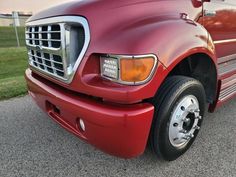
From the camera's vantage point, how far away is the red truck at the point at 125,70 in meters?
1.88

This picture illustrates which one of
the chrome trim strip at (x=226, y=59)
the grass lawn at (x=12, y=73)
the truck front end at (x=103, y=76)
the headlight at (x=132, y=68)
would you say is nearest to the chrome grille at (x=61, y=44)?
the truck front end at (x=103, y=76)

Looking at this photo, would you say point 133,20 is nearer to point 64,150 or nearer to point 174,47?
point 174,47

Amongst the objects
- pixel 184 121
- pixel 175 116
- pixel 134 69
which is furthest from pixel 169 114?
pixel 134 69

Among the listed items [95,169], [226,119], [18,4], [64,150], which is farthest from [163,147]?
[18,4]

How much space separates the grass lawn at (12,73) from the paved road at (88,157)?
4.94 ft

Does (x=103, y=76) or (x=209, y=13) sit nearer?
(x=103, y=76)

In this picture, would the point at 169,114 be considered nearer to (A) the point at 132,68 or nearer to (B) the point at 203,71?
(A) the point at 132,68

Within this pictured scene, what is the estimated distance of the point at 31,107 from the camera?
13.1ft

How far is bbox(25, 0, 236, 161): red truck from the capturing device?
1878 millimetres

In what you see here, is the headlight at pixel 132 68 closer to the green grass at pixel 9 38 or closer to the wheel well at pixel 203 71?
the wheel well at pixel 203 71

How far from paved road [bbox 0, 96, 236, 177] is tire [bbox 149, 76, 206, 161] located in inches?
7.2

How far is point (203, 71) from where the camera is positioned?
2.75m

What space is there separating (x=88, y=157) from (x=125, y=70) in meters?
1.16

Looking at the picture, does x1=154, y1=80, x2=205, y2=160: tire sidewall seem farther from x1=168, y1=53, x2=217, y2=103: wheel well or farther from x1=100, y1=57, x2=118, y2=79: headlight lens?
x1=100, y1=57, x2=118, y2=79: headlight lens
